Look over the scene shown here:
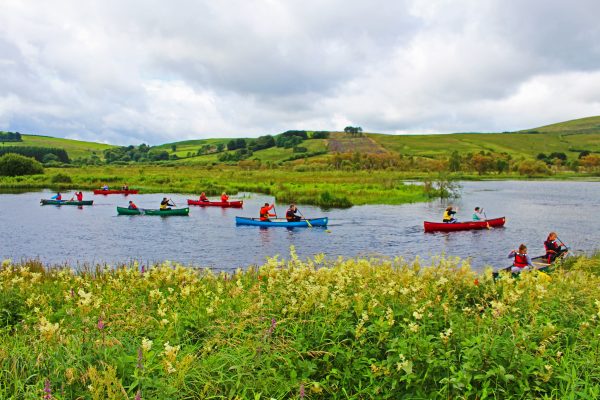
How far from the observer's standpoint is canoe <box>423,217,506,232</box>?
118 feet

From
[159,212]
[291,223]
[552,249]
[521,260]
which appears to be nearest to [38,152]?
[159,212]

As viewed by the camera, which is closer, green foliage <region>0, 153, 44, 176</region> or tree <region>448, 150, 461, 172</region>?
green foliage <region>0, 153, 44, 176</region>

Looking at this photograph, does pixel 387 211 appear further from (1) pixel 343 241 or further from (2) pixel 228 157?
(2) pixel 228 157

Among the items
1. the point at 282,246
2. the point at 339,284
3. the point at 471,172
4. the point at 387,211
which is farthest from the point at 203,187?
the point at 471,172

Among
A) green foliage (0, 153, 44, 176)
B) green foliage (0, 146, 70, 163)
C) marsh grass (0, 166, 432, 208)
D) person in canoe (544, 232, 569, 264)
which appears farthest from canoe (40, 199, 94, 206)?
green foliage (0, 146, 70, 163)

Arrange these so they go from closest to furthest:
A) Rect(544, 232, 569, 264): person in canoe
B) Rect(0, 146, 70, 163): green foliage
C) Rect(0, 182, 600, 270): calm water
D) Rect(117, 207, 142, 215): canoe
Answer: Rect(544, 232, 569, 264): person in canoe, Rect(0, 182, 600, 270): calm water, Rect(117, 207, 142, 215): canoe, Rect(0, 146, 70, 163): green foliage

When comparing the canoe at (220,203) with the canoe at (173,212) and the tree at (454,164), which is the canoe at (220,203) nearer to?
the canoe at (173,212)

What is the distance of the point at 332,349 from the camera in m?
5.96

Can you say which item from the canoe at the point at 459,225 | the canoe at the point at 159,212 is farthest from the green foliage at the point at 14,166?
the canoe at the point at 459,225

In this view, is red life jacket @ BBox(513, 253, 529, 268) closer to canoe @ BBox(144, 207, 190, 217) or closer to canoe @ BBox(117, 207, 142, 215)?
canoe @ BBox(144, 207, 190, 217)

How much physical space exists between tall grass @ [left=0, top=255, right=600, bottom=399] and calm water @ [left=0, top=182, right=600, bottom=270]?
12.6 meters

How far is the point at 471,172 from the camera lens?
14112cm

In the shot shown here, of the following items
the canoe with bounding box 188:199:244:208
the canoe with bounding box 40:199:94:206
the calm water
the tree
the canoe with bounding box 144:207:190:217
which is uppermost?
the tree

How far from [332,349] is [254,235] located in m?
29.4
